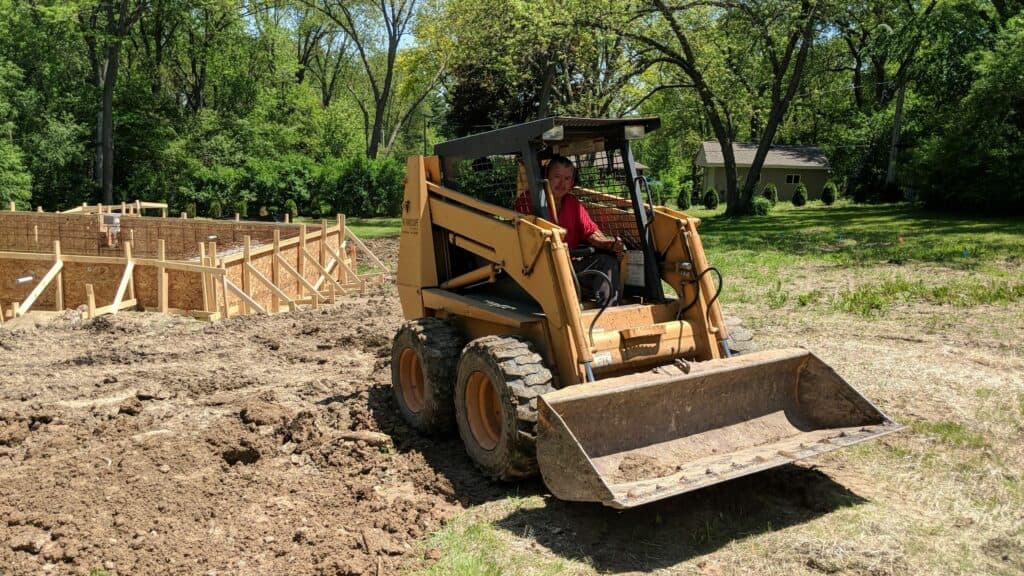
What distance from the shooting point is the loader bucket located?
4.71m

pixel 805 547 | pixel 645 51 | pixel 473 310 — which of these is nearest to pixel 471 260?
pixel 473 310

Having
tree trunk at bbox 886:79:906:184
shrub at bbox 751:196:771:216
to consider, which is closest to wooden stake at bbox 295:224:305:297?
shrub at bbox 751:196:771:216

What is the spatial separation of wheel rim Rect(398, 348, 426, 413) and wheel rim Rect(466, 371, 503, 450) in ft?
3.40

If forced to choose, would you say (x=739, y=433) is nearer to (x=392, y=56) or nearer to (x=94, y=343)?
(x=94, y=343)

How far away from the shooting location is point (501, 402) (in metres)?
5.35

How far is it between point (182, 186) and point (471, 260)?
103 feet

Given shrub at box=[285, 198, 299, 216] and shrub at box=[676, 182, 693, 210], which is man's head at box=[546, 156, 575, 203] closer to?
shrub at box=[285, 198, 299, 216]

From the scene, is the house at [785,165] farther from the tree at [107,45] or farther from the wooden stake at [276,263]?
the wooden stake at [276,263]

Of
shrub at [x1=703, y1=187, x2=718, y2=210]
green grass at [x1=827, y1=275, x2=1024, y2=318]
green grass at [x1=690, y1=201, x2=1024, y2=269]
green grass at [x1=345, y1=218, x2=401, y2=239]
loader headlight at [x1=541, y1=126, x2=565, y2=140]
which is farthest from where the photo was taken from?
shrub at [x1=703, y1=187, x2=718, y2=210]

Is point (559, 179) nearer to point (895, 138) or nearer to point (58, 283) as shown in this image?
point (58, 283)

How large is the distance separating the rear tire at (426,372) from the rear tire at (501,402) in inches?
13.0

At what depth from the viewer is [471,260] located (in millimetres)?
7199

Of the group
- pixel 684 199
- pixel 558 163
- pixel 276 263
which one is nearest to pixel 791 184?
pixel 684 199

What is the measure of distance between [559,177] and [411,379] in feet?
7.07
